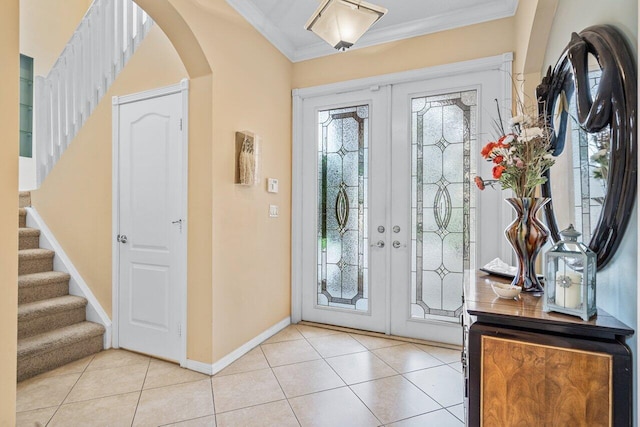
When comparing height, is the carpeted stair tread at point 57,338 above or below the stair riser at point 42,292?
below

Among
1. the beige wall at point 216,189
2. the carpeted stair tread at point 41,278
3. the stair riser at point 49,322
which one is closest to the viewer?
the beige wall at point 216,189

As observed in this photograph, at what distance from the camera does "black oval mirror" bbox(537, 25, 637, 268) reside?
3.33 ft

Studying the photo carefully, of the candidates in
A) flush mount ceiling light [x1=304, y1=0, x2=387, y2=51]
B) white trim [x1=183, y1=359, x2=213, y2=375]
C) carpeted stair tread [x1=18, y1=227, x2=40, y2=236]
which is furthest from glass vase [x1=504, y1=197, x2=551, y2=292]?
carpeted stair tread [x1=18, y1=227, x2=40, y2=236]

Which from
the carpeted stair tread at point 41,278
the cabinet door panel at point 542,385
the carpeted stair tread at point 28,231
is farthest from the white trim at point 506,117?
the carpeted stair tread at point 28,231

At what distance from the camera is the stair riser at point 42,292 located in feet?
8.97

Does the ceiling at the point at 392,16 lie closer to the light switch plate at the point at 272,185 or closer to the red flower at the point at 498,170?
the light switch plate at the point at 272,185

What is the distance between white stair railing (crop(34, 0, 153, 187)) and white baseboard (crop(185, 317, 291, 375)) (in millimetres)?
2468

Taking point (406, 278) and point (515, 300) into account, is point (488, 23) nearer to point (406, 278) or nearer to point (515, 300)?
point (406, 278)

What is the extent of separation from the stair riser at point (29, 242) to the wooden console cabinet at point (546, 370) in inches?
152

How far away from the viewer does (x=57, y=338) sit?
2.53 m

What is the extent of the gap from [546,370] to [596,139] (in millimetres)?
859

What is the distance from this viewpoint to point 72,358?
2.58 metres

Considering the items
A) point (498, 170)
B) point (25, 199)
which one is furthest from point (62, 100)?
point (498, 170)

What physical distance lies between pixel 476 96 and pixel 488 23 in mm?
589
